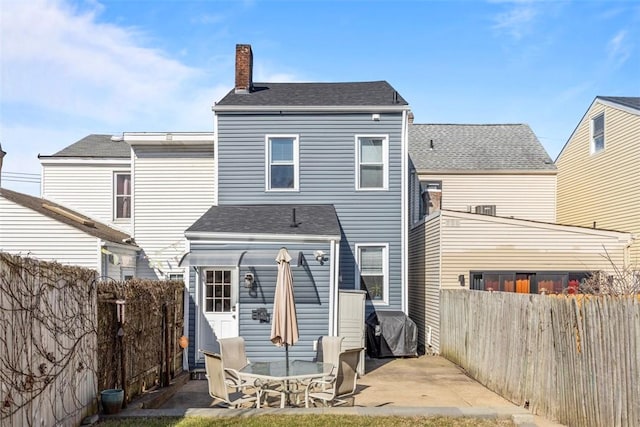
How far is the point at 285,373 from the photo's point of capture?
352 inches

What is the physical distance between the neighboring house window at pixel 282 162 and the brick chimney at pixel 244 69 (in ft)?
7.28

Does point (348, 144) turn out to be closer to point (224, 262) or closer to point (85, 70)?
point (224, 262)

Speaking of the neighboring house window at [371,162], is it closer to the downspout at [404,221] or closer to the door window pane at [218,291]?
the downspout at [404,221]

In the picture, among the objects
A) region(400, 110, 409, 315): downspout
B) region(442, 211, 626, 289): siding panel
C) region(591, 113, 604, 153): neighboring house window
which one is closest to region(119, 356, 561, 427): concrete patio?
region(400, 110, 409, 315): downspout

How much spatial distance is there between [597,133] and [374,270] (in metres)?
10.8

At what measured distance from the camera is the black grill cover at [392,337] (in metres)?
14.5

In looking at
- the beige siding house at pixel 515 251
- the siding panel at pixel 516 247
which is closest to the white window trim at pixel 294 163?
the beige siding house at pixel 515 251

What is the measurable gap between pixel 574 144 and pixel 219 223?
1553 cm

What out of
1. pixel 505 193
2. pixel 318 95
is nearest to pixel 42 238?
pixel 318 95

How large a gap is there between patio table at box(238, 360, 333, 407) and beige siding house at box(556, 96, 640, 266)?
12103mm

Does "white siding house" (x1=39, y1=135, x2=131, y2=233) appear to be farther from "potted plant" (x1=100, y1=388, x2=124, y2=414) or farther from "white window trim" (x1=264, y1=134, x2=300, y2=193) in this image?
"potted plant" (x1=100, y1=388, x2=124, y2=414)

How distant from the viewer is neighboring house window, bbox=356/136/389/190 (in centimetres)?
1581

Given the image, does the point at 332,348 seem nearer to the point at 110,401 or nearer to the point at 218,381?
A: the point at 218,381

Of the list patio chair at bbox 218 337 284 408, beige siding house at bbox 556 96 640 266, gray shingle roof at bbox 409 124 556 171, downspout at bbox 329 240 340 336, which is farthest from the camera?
gray shingle roof at bbox 409 124 556 171
